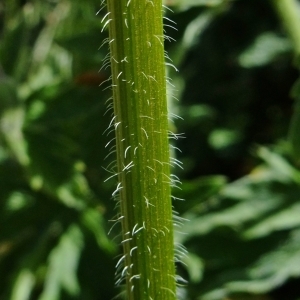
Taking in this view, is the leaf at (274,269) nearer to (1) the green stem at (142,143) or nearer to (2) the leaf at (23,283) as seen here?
(2) the leaf at (23,283)

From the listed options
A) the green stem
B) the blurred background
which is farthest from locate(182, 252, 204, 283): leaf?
the green stem

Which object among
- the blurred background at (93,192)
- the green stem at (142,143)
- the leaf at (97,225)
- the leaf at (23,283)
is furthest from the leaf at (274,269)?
the green stem at (142,143)

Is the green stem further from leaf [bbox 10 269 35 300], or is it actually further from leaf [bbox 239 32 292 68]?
leaf [bbox 239 32 292 68]

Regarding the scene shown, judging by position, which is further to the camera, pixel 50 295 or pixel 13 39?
pixel 13 39

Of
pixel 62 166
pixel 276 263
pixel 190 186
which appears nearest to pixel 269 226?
pixel 276 263

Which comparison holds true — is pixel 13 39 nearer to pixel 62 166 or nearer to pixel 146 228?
pixel 62 166

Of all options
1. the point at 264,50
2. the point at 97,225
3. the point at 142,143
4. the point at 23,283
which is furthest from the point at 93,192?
the point at 142,143

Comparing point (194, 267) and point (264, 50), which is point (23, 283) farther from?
point (264, 50)
